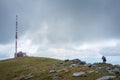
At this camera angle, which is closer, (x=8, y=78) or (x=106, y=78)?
(x=106, y=78)

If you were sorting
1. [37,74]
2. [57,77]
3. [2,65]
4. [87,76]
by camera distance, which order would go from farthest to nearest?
1. [2,65]
2. [37,74]
3. [57,77]
4. [87,76]

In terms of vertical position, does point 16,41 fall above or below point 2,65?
above

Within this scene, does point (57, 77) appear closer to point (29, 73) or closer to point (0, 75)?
point (29, 73)

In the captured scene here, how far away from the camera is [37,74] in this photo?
64.4m

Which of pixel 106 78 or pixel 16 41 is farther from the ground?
pixel 16 41

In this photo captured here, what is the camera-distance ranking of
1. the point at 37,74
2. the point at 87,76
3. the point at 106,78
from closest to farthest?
the point at 106,78 < the point at 87,76 < the point at 37,74

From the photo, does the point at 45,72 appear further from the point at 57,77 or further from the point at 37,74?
the point at 57,77

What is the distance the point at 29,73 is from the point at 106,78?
28.1 m

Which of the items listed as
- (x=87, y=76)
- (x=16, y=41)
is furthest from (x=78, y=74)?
(x=16, y=41)

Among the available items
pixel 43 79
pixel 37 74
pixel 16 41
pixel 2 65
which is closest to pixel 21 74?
pixel 37 74

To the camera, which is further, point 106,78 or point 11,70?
point 11,70

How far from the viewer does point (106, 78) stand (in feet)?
153

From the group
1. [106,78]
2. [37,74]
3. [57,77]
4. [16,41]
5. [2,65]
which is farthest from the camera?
[16,41]

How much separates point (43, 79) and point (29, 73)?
1078 centimetres
